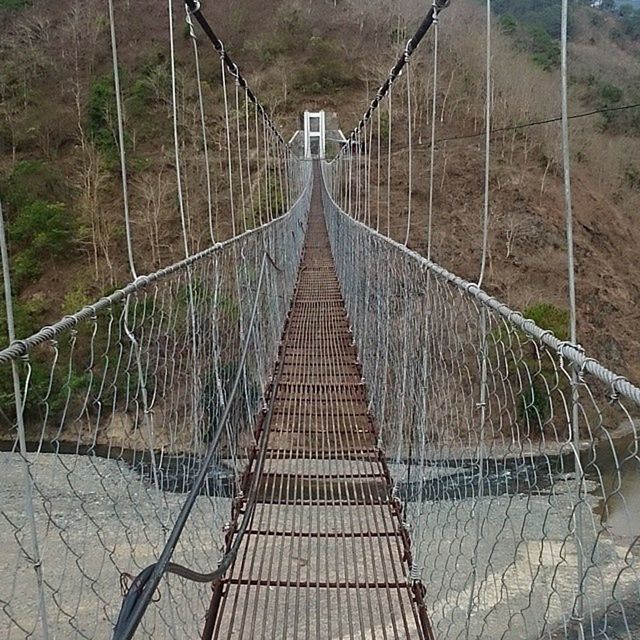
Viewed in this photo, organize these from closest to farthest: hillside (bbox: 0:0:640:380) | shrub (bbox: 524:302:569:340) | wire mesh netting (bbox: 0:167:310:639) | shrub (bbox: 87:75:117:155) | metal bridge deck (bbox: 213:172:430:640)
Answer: wire mesh netting (bbox: 0:167:310:639) → metal bridge deck (bbox: 213:172:430:640) → shrub (bbox: 524:302:569:340) → hillside (bbox: 0:0:640:380) → shrub (bbox: 87:75:117:155)

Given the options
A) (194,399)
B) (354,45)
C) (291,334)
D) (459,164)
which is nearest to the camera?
(194,399)

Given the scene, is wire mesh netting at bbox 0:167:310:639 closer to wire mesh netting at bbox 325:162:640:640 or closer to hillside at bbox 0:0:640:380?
wire mesh netting at bbox 325:162:640:640

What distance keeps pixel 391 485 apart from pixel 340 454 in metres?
0.31

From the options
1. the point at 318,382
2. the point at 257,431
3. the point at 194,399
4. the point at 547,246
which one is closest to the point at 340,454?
the point at 257,431

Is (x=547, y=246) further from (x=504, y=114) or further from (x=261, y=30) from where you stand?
(x=261, y=30)

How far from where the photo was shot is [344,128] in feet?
55.5

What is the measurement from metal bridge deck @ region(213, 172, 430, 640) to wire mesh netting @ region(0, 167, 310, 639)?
0.11 m

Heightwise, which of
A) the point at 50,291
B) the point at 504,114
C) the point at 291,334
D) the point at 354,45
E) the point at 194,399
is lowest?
the point at 50,291

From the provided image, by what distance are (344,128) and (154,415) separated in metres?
14.6

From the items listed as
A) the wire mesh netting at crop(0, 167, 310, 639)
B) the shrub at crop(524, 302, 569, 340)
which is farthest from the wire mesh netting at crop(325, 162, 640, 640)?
the shrub at crop(524, 302, 569, 340)

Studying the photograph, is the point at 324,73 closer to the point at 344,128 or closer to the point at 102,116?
the point at 344,128

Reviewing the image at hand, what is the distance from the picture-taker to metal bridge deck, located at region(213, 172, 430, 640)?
4.63 ft

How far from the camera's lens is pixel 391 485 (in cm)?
171

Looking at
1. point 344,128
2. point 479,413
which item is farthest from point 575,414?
point 344,128
